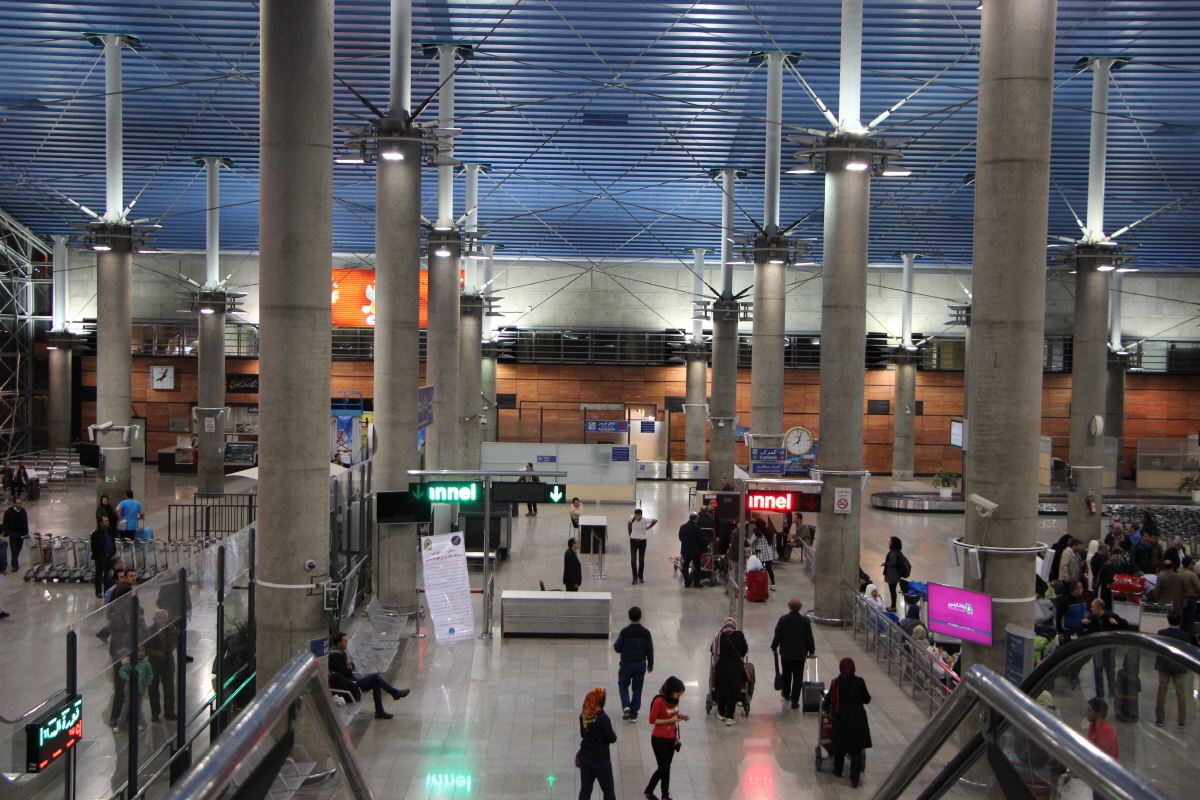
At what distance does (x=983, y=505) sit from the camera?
10703 millimetres

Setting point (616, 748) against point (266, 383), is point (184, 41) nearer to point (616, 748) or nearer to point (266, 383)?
point (266, 383)

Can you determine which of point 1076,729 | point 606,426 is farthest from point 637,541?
point 606,426

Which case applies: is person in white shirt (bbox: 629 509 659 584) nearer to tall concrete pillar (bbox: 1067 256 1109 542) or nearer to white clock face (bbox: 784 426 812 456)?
white clock face (bbox: 784 426 812 456)

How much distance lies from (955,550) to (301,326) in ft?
24.9

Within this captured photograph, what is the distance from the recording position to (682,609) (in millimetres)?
17031

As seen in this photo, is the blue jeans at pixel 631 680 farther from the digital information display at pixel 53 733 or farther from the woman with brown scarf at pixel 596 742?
the digital information display at pixel 53 733

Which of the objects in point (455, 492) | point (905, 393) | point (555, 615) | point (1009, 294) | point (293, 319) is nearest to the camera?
point (293, 319)

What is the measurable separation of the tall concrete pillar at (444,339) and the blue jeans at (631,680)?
14.7 m

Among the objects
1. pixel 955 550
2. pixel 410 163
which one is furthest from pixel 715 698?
pixel 410 163

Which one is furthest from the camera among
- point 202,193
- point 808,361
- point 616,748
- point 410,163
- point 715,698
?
point 808,361

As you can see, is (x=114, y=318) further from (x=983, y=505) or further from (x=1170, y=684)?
(x=1170, y=684)

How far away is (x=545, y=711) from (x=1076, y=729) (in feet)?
34.8

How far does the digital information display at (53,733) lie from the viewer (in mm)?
6207

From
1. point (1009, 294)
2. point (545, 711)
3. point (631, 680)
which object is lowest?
point (545, 711)
